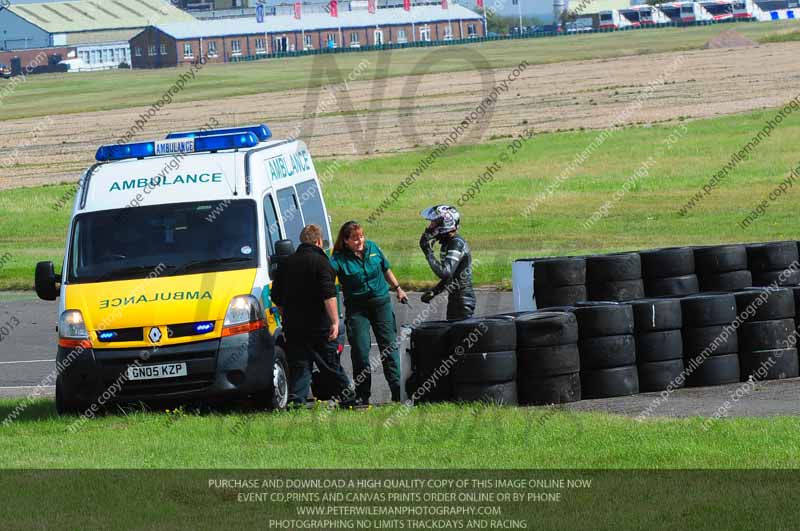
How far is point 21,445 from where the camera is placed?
1054 centimetres

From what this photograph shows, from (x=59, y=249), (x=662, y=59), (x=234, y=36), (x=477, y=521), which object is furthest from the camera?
(x=234, y=36)

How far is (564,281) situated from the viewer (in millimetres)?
14453

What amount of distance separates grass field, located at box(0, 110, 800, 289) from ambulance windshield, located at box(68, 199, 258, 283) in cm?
1014

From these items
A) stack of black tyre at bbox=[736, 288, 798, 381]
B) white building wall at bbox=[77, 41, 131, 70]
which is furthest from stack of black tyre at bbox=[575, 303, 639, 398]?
white building wall at bbox=[77, 41, 131, 70]

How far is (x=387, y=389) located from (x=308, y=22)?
154984 mm

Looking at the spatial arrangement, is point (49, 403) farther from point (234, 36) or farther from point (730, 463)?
point (234, 36)

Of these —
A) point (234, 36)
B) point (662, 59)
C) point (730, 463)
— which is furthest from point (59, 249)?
point (234, 36)

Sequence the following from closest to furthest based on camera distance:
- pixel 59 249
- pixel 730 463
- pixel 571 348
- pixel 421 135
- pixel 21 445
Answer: pixel 730 463
pixel 21 445
pixel 571 348
pixel 59 249
pixel 421 135

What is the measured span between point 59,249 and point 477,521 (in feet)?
76.2

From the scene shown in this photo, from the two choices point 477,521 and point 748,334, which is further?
point 748,334

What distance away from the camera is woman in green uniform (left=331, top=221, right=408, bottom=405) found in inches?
471

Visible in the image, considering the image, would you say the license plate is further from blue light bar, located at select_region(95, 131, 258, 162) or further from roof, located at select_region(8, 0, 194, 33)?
roof, located at select_region(8, 0, 194, 33)

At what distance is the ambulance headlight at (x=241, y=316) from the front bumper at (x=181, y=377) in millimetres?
64

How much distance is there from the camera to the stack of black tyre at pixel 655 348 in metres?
12.3
